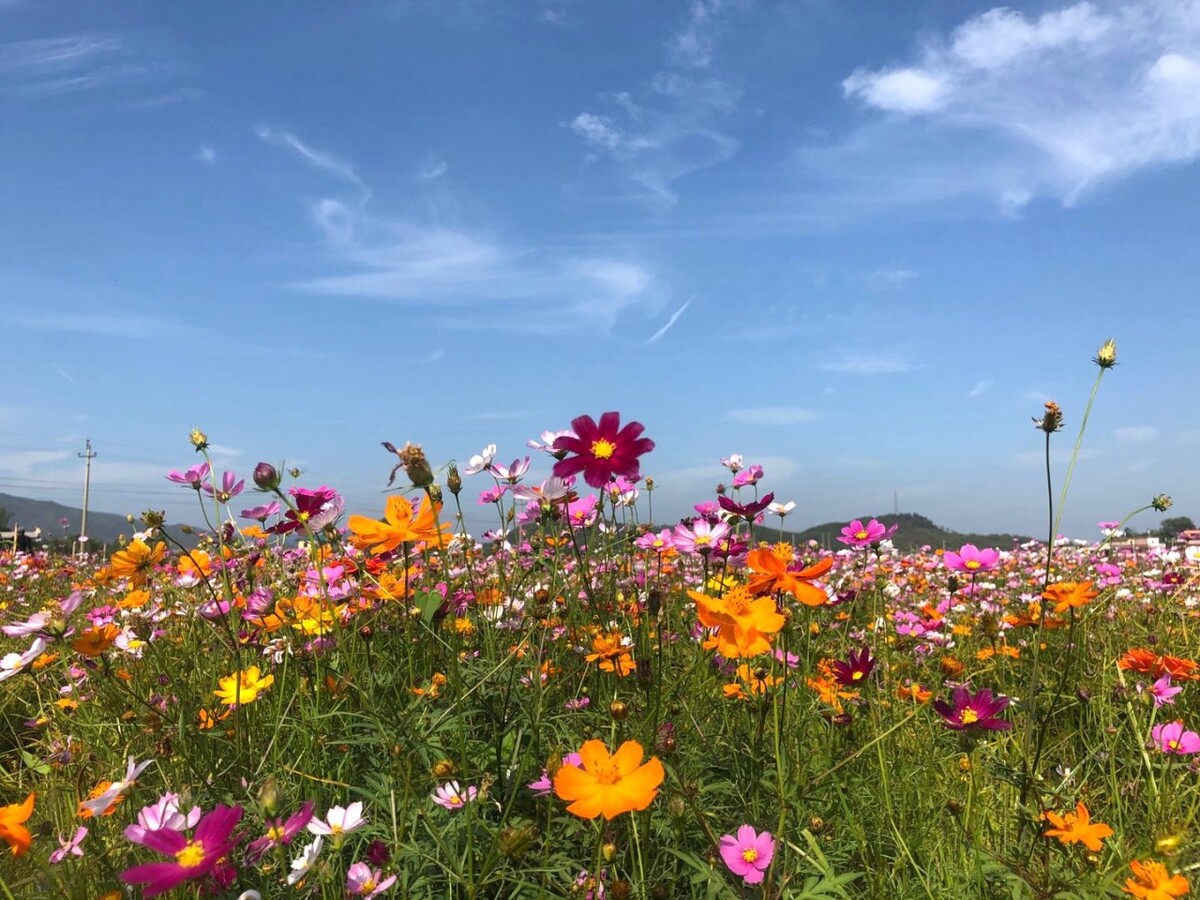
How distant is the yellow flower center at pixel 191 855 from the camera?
3.24 ft

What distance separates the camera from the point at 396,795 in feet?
4.99

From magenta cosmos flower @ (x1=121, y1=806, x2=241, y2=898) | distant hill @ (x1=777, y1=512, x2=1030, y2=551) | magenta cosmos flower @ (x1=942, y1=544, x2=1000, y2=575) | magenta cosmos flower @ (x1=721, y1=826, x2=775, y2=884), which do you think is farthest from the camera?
distant hill @ (x1=777, y1=512, x2=1030, y2=551)

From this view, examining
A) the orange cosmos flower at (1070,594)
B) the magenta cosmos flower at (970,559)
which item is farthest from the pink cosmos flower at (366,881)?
the magenta cosmos flower at (970,559)

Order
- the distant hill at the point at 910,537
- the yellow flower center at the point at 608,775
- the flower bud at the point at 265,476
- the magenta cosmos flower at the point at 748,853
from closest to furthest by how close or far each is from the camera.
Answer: the yellow flower center at the point at 608,775, the magenta cosmos flower at the point at 748,853, the flower bud at the point at 265,476, the distant hill at the point at 910,537

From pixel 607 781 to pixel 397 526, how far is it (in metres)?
0.64

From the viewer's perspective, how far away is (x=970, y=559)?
2.38m

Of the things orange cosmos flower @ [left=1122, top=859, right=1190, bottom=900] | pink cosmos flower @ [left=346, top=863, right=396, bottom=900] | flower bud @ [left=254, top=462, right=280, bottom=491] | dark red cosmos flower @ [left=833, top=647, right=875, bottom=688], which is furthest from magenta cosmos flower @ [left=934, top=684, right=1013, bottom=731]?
flower bud @ [left=254, top=462, right=280, bottom=491]

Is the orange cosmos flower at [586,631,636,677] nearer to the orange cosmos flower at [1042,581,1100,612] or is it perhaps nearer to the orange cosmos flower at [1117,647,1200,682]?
the orange cosmos flower at [1042,581,1100,612]

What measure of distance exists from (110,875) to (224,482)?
3.12 ft

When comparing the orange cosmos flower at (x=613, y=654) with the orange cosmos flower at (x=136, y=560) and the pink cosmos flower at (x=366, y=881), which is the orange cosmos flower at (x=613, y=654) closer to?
the pink cosmos flower at (x=366, y=881)

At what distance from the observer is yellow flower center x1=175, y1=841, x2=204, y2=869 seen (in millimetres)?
988

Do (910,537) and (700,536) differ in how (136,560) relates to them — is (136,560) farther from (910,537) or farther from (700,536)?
(910,537)

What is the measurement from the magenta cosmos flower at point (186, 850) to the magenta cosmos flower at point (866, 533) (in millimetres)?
1670

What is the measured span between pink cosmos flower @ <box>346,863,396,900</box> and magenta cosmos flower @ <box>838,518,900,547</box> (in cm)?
148
